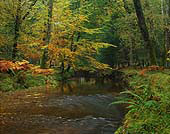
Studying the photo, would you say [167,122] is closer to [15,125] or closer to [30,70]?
[15,125]

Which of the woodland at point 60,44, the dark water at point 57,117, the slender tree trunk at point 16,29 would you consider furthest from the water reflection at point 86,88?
the slender tree trunk at point 16,29

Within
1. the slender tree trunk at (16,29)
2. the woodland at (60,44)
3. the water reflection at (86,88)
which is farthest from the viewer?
the slender tree trunk at (16,29)

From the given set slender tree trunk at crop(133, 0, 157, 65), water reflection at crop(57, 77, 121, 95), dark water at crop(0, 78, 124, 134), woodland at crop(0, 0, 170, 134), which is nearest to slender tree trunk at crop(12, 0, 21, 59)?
woodland at crop(0, 0, 170, 134)

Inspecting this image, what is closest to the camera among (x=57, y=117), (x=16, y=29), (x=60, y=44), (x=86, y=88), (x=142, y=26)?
(x=57, y=117)

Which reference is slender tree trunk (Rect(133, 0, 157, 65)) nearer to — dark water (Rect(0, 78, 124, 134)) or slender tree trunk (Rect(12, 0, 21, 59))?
dark water (Rect(0, 78, 124, 134))

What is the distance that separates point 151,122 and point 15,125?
354 cm

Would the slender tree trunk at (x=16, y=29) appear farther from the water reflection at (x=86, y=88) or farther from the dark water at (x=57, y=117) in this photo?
the dark water at (x=57, y=117)

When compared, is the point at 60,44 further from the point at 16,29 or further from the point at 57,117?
the point at 57,117

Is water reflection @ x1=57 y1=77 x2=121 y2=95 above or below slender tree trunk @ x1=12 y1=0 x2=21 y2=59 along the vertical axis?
below

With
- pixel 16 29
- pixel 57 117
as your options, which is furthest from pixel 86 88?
pixel 57 117

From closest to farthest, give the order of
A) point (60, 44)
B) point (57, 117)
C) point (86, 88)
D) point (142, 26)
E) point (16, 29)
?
point (57, 117), point (142, 26), point (86, 88), point (16, 29), point (60, 44)

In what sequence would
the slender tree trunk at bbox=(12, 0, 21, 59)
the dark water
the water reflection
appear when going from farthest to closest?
1. the slender tree trunk at bbox=(12, 0, 21, 59)
2. the water reflection
3. the dark water

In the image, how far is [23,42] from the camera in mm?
15523

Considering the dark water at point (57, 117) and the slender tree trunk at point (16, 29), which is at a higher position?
the slender tree trunk at point (16, 29)
